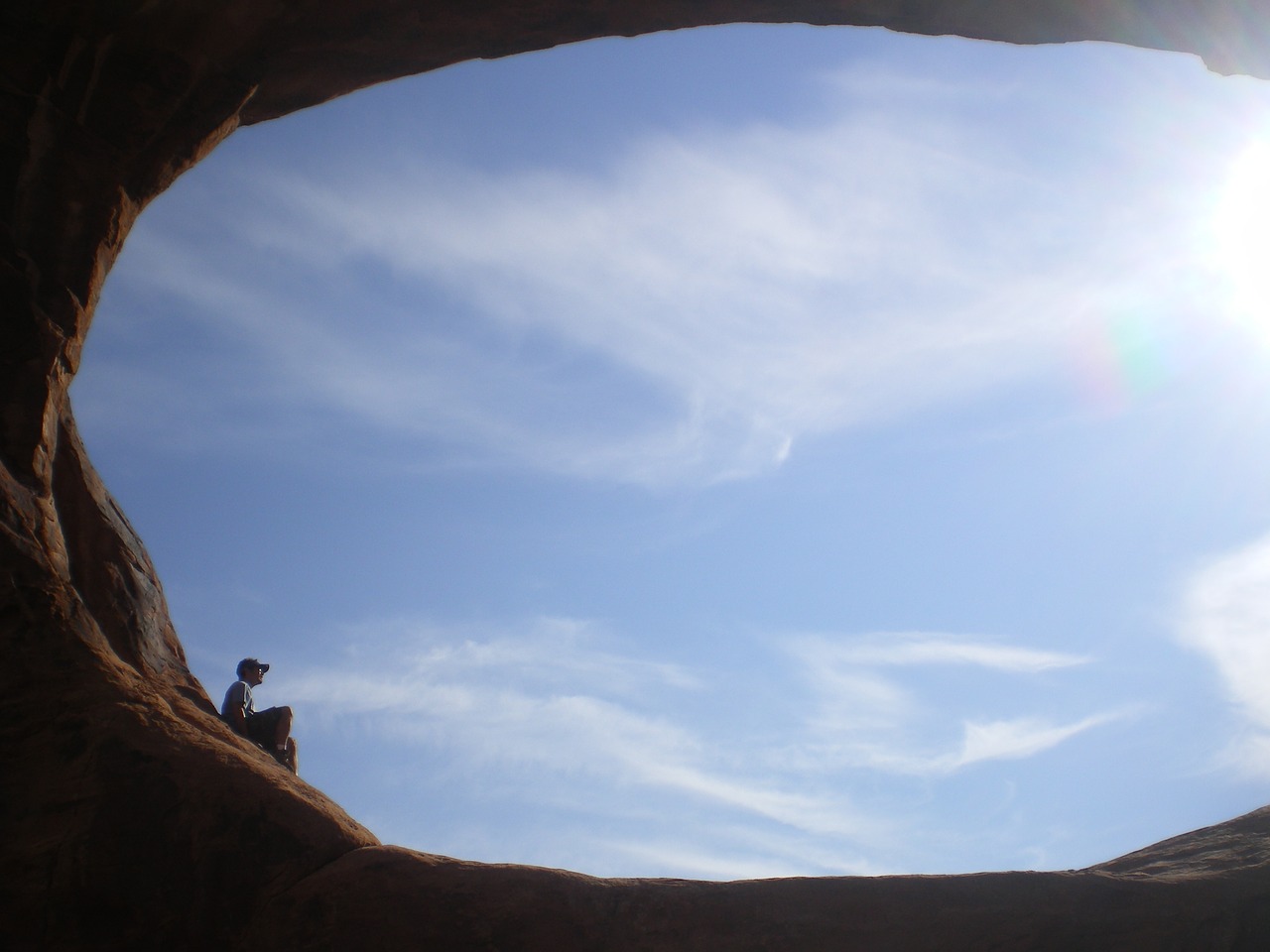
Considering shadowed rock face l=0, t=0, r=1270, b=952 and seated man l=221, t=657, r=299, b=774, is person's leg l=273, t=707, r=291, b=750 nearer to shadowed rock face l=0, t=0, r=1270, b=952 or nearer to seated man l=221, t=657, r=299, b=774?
seated man l=221, t=657, r=299, b=774

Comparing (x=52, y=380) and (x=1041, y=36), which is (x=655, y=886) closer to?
(x=52, y=380)

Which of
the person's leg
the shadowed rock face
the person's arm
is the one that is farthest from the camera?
the person's leg

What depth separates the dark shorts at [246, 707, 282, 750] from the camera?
9562 millimetres

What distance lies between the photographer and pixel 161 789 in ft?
22.9

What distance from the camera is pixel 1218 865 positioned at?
759 cm

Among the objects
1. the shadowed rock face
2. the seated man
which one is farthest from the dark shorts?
the shadowed rock face

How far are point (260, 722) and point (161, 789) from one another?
2.68m

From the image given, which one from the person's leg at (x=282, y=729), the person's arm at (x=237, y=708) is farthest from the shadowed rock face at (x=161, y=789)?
the person's leg at (x=282, y=729)

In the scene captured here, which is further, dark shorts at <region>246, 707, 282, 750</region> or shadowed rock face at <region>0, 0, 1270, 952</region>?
dark shorts at <region>246, 707, 282, 750</region>

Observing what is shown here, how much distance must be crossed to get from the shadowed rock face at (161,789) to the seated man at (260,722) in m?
0.93

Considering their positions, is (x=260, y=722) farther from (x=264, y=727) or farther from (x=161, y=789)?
(x=161, y=789)

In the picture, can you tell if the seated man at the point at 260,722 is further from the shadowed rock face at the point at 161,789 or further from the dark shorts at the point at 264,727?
the shadowed rock face at the point at 161,789

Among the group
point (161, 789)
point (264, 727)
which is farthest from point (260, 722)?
point (161, 789)

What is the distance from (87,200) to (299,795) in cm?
503
